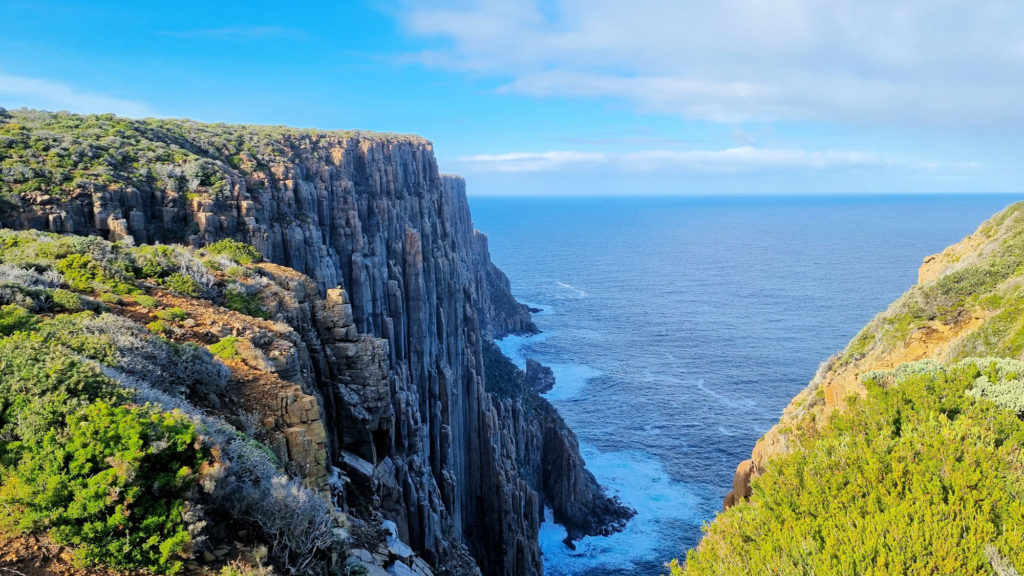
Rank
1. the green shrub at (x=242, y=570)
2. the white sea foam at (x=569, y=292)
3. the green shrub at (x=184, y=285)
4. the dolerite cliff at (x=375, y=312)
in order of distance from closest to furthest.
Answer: the green shrub at (x=242, y=570) → the green shrub at (x=184, y=285) → the dolerite cliff at (x=375, y=312) → the white sea foam at (x=569, y=292)

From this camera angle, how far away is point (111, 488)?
8484mm

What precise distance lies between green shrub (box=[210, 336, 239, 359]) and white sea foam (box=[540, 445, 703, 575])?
45.6m

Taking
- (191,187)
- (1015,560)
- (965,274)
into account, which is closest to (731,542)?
(1015,560)

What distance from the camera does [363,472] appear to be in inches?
729

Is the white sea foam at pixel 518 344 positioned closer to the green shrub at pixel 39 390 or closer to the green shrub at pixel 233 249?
the green shrub at pixel 233 249

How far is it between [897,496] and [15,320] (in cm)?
1956

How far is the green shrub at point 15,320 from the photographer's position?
12719 millimetres

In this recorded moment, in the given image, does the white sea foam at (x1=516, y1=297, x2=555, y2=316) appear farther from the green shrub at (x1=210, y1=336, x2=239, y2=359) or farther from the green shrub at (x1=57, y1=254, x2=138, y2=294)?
the green shrub at (x1=210, y1=336, x2=239, y2=359)

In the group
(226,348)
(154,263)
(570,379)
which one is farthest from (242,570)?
(570,379)

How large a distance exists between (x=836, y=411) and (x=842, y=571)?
27.8ft

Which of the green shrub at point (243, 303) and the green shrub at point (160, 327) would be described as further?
the green shrub at point (243, 303)

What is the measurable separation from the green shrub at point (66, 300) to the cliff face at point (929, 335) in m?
21.0

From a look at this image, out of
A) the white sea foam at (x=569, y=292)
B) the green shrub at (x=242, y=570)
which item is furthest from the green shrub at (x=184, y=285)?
the white sea foam at (x=569, y=292)

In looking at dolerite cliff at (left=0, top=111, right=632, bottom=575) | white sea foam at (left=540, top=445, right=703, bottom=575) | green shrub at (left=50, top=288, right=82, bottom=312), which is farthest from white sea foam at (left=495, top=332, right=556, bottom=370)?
green shrub at (left=50, top=288, right=82, bottom=312)
